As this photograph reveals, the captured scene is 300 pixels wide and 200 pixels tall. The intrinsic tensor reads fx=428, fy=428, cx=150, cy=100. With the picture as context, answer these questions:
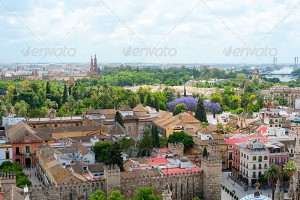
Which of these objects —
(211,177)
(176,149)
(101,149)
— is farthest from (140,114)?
(211,177)

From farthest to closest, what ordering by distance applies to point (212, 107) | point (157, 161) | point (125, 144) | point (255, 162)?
point (212, 107), point (125, 144), point (255, 162), point (157, 161)

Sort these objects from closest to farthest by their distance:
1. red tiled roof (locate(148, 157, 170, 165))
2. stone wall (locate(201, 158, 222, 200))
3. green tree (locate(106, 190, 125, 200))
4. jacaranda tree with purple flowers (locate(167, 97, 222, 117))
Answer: green tree (locate(106, 190, 125, 200))
stone wall (locate(201, 158, 222, 200))
red tiled roof (locate(148, 157, 170, 165))
jacaranda tree with purple flowers (locate(167, 97, 222, 117))

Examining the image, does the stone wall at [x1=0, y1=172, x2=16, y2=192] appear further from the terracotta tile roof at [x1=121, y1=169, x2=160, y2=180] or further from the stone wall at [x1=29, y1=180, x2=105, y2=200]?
the terracotta tile roof at [x1=121, y1=169, x2=160, y2=180]

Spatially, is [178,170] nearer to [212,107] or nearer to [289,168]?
[289,168]

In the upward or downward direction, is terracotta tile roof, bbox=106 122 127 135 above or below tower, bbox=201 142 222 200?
above

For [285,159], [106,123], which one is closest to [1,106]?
[106,123]

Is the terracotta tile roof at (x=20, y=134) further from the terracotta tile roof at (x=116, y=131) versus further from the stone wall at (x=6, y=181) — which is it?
the stone wall at (x=6, y=181)

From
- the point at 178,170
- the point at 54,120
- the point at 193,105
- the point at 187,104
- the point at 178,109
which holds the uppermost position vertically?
the point at 187,104

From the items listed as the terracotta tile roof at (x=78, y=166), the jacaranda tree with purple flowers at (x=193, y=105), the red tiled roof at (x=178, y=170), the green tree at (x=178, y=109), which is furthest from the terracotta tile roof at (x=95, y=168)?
the jacaranda tree with purple flowers at (x=193, y=105)

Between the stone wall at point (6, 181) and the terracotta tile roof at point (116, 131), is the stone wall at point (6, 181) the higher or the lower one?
the lower one

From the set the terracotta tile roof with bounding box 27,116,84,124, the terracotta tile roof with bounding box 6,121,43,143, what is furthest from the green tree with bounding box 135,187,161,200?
the terracotta tile roof with bounding box 27,116,84,124

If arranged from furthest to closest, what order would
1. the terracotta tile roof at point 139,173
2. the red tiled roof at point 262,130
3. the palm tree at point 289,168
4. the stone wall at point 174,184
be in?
the red tiled roof at point 262,130 < the palm tree at point 289,168 < the terracotta tile roof at point 139,173 < the stone wall at point 174,184

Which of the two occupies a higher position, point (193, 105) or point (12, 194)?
point (193, 105)

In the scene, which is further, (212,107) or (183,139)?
(212,107)
